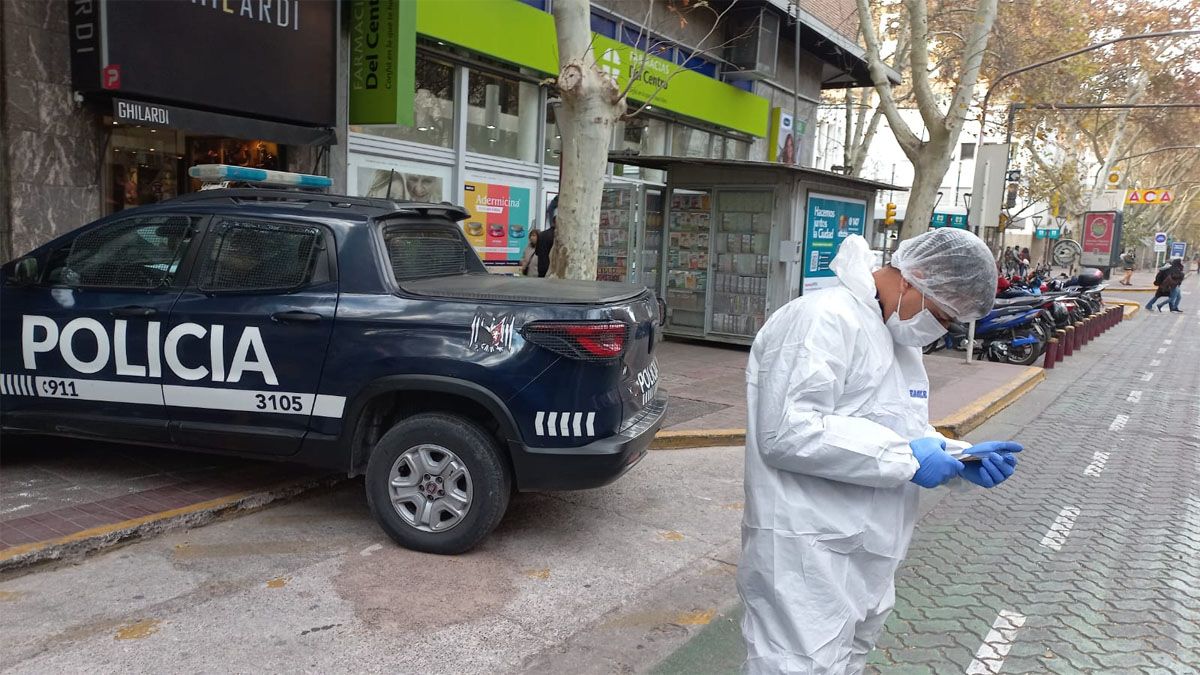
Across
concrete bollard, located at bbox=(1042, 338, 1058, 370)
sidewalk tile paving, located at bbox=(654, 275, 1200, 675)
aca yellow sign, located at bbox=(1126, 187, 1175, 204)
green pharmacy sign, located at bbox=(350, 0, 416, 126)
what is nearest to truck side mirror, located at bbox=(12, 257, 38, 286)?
sidewalk tile paving, located at bbox=(654, 275, 1200, 675)

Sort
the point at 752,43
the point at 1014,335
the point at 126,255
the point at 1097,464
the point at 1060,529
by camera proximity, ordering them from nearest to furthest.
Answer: the point at 126,255, the point at 1060,529, the point at 1097,464, the point at 1014,335, the point at 752,43

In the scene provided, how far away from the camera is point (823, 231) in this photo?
44.4ft

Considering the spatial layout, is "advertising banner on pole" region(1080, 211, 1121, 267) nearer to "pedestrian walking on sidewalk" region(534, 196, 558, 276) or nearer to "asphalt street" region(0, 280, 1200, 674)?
"pedestrian walking on sidewalk" region(534, 196, 558, 276)

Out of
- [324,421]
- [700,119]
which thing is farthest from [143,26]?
[700,119]

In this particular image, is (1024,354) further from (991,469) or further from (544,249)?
(991,469)

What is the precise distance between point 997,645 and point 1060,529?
2.15 meters

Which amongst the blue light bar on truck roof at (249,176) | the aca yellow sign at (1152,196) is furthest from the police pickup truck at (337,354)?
the aca yellow sign at (1152,196)

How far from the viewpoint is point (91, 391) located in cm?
510

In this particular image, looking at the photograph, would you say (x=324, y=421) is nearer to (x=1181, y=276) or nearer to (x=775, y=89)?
(x=775, y=89)

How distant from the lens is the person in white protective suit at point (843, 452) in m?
2.30

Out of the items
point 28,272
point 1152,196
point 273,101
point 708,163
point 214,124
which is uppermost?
point 1152,196

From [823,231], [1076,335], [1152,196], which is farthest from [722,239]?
[1152,196]

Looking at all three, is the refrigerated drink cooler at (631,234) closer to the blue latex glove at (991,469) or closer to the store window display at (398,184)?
the store window display at (398,184)

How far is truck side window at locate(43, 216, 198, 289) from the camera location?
16.8ft
